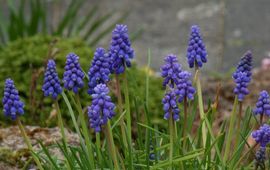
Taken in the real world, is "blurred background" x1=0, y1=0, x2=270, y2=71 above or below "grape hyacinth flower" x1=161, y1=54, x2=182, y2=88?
above

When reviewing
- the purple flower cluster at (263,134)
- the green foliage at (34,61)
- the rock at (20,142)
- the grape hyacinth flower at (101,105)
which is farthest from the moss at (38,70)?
the grape hyacinth flower at (101,105)

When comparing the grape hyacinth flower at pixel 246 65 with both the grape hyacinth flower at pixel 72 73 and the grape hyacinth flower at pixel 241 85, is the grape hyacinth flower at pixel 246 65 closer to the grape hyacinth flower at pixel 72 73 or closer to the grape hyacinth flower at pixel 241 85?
the grape hyacinth flower at pixel 241 85

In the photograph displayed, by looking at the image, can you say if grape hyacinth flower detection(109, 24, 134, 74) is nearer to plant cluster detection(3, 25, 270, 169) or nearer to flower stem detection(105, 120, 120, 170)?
plant cluster detection(3, 25, 270, 169)

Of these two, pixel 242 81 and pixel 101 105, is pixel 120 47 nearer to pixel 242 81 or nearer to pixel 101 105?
pixel 101 105

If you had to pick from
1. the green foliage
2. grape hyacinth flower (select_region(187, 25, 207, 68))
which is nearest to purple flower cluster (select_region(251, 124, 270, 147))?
grape hyacinth flower (select_region(187, 25, 207, 68))

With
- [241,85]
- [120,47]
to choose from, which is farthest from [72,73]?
[241,85]

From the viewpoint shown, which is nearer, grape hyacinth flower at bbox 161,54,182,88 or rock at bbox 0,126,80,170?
grape hyacinth flower at bbox 161,54,182,88

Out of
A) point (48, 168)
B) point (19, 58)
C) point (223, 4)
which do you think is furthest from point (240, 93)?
point (223, 4)

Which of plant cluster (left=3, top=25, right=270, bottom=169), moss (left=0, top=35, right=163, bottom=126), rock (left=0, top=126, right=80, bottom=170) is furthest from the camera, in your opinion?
moss (left=0, top=35, right=163, bottom=126)
